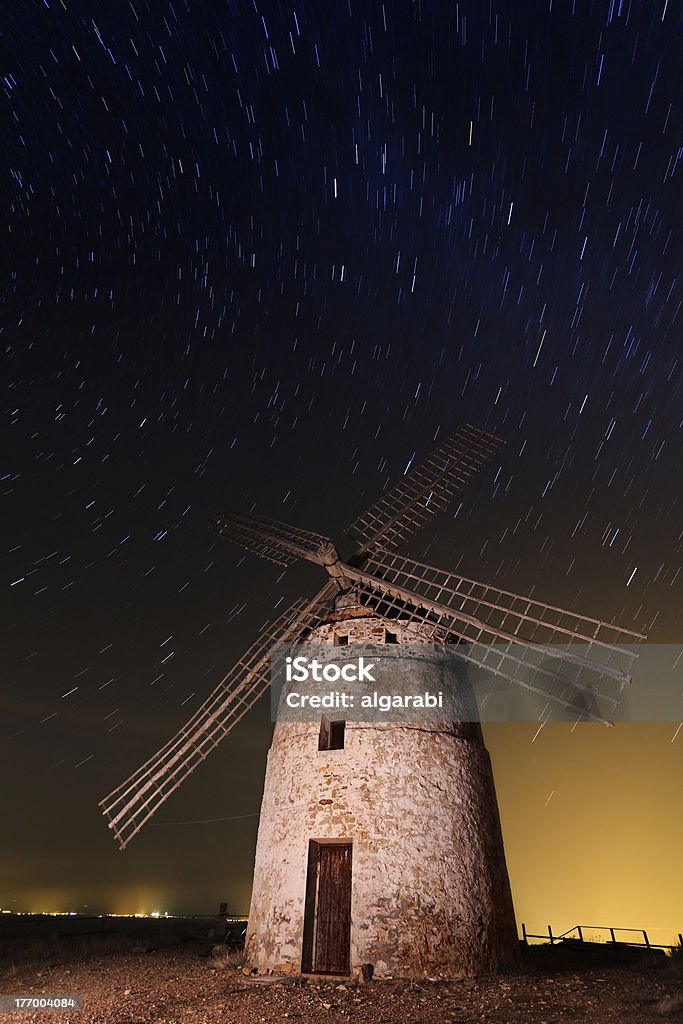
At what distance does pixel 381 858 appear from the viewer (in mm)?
12469

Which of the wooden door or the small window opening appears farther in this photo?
the small window opening

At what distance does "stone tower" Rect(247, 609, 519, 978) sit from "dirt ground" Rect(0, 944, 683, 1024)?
62 centimetres

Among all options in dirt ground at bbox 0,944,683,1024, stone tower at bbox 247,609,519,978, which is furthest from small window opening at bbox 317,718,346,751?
dirt ground at bbox 0,944,683,1024

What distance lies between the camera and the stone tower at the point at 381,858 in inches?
473

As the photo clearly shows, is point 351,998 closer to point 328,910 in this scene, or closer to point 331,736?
point 328,910

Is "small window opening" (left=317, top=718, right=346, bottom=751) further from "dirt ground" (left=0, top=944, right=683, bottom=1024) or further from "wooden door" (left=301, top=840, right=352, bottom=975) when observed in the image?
"dirt ground" (left=0, top=944, right=683, bottom=1024)

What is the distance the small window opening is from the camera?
46.8 feet

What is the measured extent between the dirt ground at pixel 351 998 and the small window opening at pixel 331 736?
14.2 ft

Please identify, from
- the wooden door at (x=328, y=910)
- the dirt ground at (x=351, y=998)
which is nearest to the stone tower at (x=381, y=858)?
the wooden door at (x=328, y=910)

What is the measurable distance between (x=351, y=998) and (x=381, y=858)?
2.40 m

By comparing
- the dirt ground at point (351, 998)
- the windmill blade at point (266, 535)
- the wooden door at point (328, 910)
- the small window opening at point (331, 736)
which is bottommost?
the dirt ground at point (351, 998)

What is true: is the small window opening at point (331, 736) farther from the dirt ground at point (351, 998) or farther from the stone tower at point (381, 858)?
the dirt ground at point (351, 998)

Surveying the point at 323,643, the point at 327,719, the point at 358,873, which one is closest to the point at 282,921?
the point at 358,873

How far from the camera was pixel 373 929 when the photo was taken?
1196 cm
